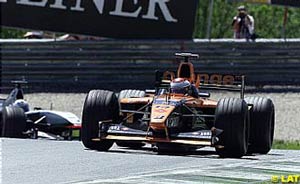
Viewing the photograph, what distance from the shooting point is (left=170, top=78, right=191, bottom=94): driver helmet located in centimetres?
1616

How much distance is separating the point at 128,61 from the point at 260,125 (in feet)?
36.7

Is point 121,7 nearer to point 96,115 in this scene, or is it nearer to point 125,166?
point 96,115

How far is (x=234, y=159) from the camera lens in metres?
15.0

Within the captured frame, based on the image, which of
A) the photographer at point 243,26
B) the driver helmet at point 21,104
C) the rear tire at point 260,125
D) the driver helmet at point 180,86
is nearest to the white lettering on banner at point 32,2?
the photographer at point 243,26

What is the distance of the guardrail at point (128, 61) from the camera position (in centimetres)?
2698

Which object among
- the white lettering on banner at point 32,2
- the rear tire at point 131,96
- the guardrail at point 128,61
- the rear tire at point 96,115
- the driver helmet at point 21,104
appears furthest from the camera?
the white lettering on banner at point 32,2

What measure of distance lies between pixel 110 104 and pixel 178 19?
12461 mm

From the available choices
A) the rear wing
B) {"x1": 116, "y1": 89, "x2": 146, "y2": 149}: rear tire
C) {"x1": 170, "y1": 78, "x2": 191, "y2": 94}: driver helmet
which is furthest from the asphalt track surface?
the rear wing

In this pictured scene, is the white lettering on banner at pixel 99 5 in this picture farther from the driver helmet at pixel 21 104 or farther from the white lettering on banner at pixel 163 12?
the driver helmet at pixel 21 104

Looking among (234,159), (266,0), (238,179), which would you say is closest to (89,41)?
(266,0)

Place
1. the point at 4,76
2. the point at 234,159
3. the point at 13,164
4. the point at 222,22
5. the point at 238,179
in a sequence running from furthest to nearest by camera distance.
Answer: the point at 222,22 < the point at 4,76 < the point at 234,159 < the point at 13,164 < the point at 238,179

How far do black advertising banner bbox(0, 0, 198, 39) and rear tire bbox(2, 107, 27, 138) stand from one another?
858cm

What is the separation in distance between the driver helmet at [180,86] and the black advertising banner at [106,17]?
11.7 m

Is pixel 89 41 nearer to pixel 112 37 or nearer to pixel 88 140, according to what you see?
pixel 112 37
